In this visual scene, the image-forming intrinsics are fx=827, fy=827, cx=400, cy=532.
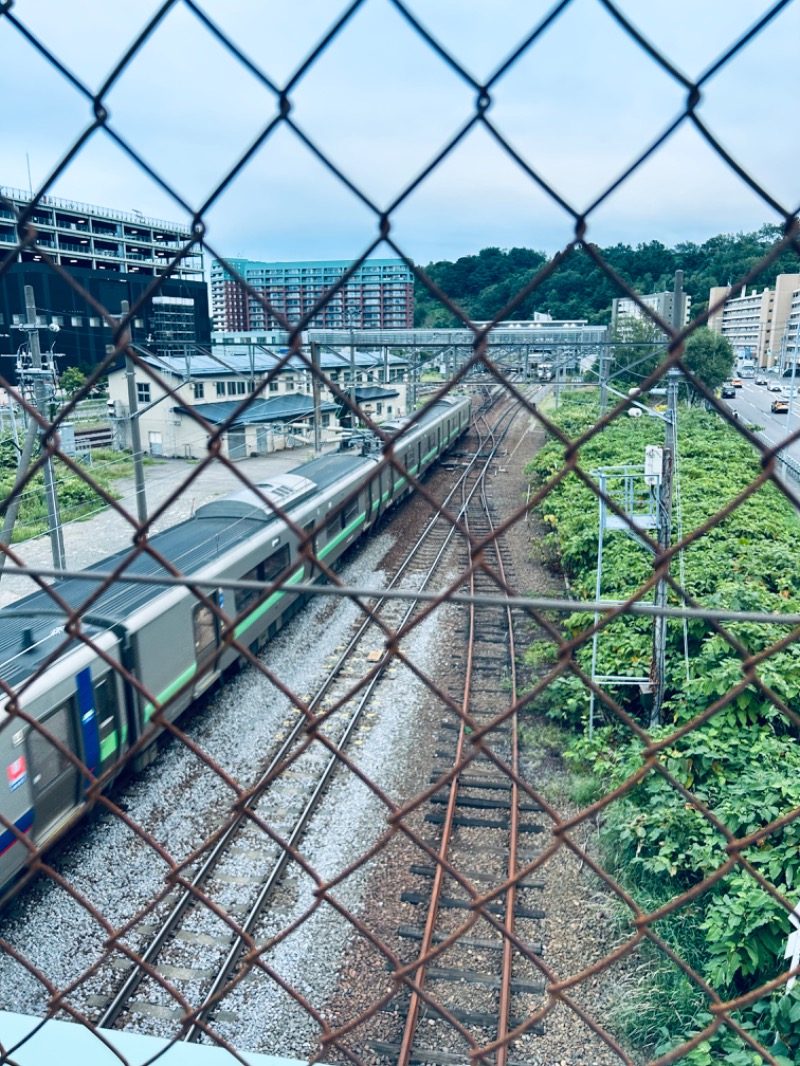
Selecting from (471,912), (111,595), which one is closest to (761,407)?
(111,595)

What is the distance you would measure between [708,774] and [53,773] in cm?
375

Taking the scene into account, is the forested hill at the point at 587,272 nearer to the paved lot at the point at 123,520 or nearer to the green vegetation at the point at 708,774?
the green vegetation at the point at 708,774

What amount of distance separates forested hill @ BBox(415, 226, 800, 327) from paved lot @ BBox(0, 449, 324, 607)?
6.84m

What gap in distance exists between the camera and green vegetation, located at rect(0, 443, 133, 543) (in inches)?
500

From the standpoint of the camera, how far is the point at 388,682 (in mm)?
7371

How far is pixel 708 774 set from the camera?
16.0 ft

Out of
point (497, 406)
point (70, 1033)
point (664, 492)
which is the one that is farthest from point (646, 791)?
point (497, 406)

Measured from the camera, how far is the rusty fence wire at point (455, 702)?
0.87m

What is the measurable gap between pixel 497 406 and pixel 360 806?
24178 mm

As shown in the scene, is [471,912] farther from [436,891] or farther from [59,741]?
[59,741]

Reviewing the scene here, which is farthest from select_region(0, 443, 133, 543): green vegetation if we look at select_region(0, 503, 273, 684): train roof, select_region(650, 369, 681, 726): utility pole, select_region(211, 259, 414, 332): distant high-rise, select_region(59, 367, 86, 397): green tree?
select_region(650, 369, 681, 726): utility pole

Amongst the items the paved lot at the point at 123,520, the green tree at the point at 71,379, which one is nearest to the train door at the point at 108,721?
the paved lot at the point at 123,520

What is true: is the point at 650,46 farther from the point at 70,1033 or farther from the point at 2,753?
the point at 2,753

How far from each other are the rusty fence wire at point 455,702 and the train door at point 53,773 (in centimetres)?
4
